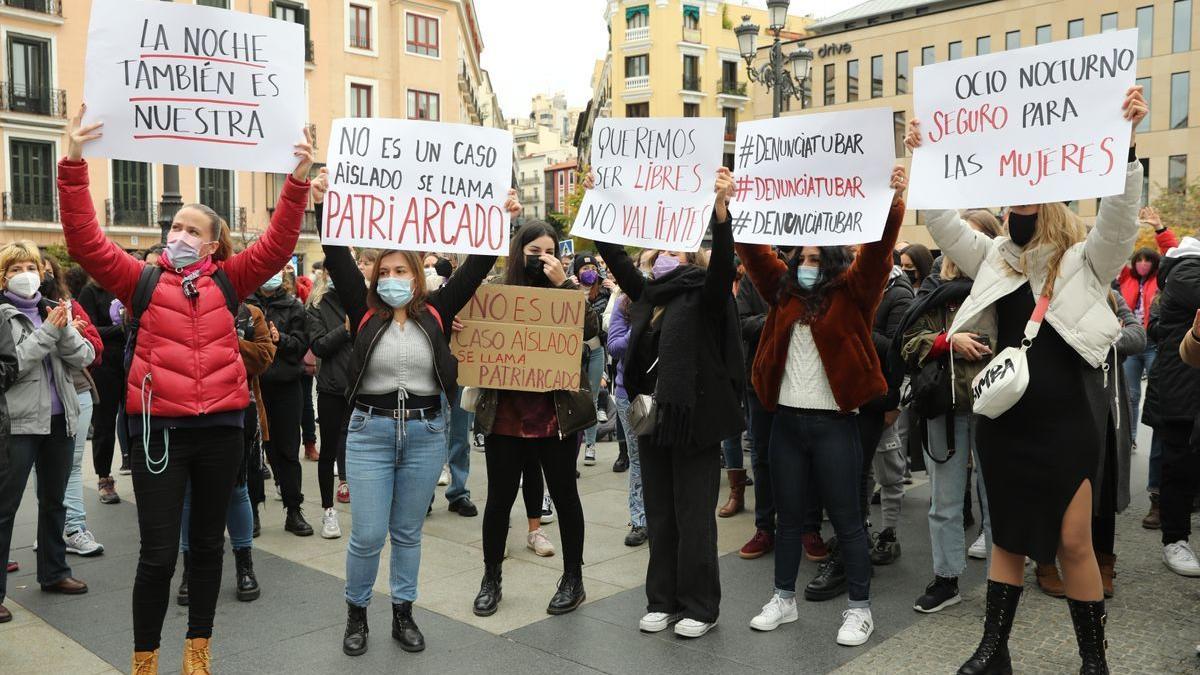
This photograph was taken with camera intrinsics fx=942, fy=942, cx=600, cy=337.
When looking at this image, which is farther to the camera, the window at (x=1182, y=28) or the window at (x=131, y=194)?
the window at (x=1182, y=28)

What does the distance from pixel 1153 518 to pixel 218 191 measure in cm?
3576

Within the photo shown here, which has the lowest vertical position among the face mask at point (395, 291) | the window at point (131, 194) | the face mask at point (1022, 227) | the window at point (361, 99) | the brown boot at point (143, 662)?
the brown boot at point (143, 662)

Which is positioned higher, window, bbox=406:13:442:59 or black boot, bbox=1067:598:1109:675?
window, bbox=406:13:442:59

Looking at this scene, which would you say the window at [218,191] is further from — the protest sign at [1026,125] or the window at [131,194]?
the protest sign at [1026,125]

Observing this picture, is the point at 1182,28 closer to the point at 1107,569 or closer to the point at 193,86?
the point at 1107,569

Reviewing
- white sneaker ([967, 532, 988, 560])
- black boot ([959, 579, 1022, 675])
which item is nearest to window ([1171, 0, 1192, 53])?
white sneaker ([967, 532, 988, 560])

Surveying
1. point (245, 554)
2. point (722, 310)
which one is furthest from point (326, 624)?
point (722, 310)

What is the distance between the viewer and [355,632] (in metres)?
4.55

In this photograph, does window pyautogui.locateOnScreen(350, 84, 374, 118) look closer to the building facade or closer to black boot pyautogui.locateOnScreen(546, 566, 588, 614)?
the building facade

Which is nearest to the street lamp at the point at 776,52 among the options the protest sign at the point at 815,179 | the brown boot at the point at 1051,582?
the protest sign at the point at 815,179

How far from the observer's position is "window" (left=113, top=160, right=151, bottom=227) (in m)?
34.2

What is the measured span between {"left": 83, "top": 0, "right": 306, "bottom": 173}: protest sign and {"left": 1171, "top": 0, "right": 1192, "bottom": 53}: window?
1999 inches

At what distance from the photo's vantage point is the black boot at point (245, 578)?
208 inches

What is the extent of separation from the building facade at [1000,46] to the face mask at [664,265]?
3862 centimetres
